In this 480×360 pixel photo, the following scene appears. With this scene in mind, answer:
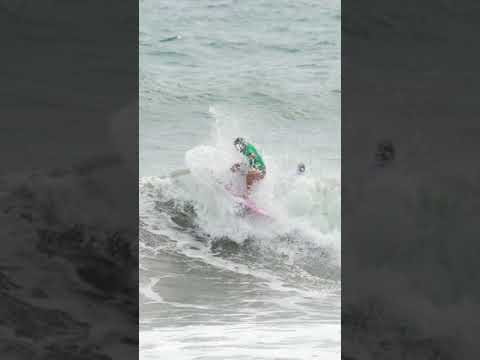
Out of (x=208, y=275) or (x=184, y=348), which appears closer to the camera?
(x=184, y=348)

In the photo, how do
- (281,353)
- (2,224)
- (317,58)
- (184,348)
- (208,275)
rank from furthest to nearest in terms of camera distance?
(317,58) → (208,275) → (184,348) → (281,353) → (2,224)

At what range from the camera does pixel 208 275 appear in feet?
28.2

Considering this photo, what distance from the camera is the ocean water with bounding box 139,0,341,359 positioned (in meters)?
8.46

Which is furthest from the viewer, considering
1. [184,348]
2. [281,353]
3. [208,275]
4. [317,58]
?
[317,58]

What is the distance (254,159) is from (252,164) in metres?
0.08

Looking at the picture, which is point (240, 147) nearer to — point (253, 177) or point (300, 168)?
point (253, 177)

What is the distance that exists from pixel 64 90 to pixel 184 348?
6595 millimetres

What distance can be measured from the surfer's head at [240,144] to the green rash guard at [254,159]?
51 mm

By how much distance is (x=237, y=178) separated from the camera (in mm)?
8852

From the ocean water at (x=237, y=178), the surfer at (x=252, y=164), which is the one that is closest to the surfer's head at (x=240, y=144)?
the surfer at (x=252, y=164)

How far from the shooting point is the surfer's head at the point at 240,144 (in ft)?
30.5
